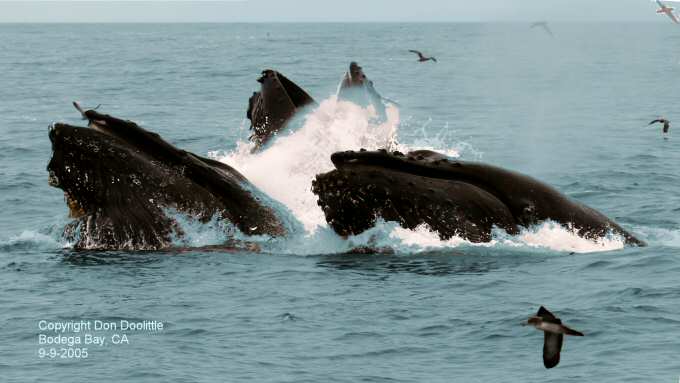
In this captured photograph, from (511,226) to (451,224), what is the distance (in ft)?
2.44

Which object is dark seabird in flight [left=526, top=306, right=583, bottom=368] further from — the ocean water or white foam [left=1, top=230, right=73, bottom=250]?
white foam [left=1, top=230, right=73, bottom=250]

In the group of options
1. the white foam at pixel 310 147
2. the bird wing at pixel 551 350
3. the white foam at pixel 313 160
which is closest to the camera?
the bird wing at pixel 551 350

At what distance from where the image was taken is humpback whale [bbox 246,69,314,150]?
18625mm

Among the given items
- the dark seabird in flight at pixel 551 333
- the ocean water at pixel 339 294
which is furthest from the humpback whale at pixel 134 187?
the dark seabird in flight at pixel 551 333

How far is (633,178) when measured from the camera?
28656 mm

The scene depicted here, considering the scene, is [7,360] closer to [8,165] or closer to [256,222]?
[256,222]

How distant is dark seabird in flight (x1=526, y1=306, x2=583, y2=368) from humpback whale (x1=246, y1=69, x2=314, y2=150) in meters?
7.65

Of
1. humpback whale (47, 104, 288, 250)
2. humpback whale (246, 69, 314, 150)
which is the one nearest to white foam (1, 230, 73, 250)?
humpback whale (47, 104, 288, 250)

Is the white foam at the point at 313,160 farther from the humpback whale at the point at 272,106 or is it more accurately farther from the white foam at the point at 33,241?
the white foam at the point at 33,241

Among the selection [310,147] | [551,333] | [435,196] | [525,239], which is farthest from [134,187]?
[551,333]

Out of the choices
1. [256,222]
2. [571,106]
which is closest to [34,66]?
[571,106]

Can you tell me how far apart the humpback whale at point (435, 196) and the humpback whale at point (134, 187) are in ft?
4.41

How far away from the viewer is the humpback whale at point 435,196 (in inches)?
607

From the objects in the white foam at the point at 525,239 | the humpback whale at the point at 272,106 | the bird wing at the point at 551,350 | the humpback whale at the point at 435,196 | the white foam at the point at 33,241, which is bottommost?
the white foam at the point at 33,241
